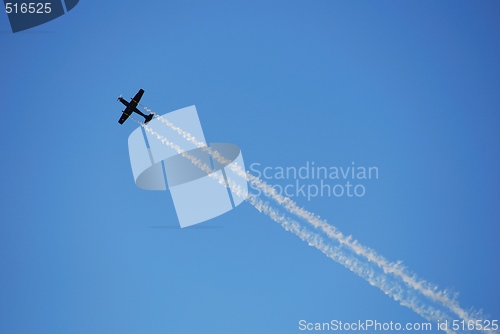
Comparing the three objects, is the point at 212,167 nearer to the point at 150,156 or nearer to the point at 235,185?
the point at 235,185

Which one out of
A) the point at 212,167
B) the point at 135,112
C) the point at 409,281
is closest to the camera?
the point at 409,281

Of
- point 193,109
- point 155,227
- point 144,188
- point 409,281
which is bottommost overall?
point 155,227

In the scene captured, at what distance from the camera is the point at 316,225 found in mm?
31938

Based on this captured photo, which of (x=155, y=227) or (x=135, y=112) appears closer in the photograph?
(x=155, y=227)

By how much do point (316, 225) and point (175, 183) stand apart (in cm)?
1040

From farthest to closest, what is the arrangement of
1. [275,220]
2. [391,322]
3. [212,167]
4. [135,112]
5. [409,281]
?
1. [135,112]
2. [212,167]
3. [275,220]
4. [409,281]
5. [391,322]

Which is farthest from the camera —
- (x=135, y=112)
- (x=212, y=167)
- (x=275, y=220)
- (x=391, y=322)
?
(x=135, y=112)

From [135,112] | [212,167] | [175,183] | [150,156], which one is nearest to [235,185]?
[212,167]

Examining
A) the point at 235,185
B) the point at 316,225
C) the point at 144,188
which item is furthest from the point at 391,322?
the point at 144,188

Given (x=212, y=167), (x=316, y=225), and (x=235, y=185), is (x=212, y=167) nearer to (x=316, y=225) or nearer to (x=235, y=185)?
(x=235, y=185)

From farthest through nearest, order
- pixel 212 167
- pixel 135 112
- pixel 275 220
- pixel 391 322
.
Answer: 1. pixel 135 112
2. pixel 212 167
3. pixel 275 220
4. pixel 391 322

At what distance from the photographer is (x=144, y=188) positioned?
32938 mm

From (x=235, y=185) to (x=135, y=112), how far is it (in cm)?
1069

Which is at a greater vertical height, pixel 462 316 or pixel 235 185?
pixel 235 185
